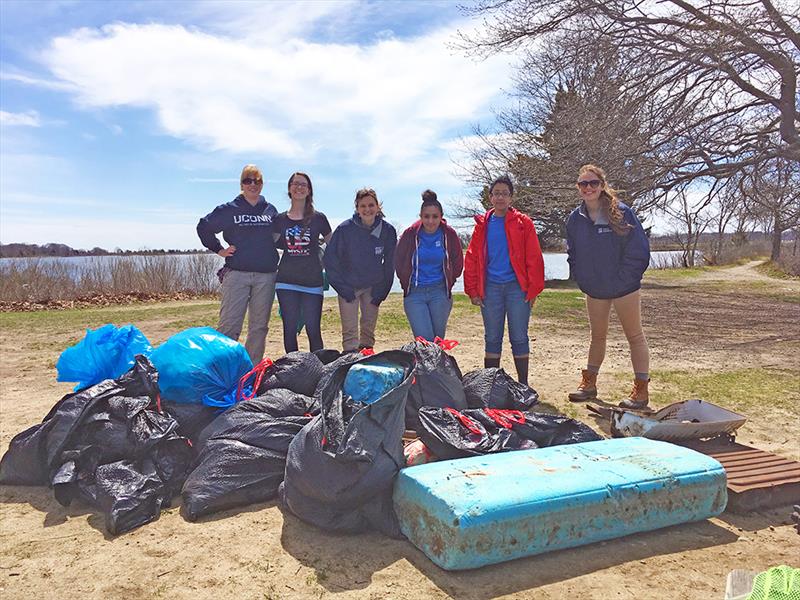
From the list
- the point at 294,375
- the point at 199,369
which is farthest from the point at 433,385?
the point at 199,369

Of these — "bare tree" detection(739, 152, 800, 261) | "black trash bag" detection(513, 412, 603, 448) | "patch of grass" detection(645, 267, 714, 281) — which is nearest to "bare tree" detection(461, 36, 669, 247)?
"bare tree" detection(739, 152, 800, 261)

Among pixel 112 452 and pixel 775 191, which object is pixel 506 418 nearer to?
pixel 112 452

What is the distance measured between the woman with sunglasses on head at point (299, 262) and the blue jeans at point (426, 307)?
2.67ft

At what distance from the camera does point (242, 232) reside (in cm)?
498

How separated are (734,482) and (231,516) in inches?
103

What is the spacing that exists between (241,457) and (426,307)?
2122 mm

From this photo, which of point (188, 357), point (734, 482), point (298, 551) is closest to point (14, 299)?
point (188, 357)

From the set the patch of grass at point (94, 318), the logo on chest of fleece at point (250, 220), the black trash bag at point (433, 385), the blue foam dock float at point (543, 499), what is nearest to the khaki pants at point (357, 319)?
the logo on chest of fleece at point (250, 220)

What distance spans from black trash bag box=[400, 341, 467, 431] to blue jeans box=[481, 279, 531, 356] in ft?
3.22

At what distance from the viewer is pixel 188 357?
12.3 feet

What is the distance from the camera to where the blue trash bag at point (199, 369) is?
370cm

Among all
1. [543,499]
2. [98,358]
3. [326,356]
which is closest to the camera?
[543,499]

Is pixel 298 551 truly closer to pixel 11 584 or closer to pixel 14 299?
pixel 11 584

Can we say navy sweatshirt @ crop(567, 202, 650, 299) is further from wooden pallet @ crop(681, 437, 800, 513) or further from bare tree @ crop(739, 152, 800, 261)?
bare tree @ crop(739, 152, 800, 261)
